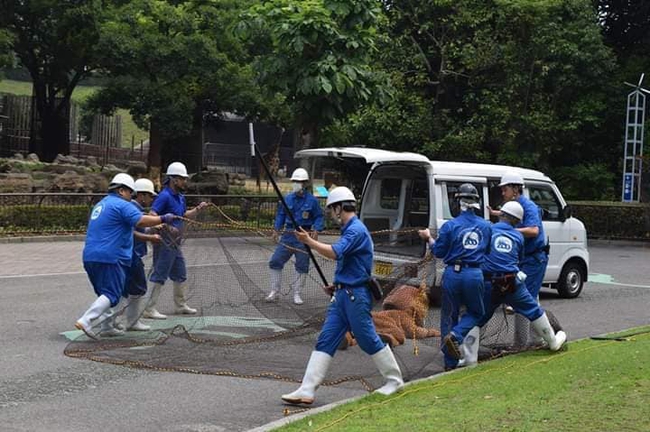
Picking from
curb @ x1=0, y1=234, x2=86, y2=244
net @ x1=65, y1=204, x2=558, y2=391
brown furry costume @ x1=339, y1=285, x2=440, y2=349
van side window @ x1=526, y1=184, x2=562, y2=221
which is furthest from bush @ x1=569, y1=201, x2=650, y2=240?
brown furry costume @ x1=339, y1=285, x2=440, y2=349

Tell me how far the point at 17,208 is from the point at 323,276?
45.6 ft

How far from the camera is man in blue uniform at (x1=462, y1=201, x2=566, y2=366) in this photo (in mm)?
8219

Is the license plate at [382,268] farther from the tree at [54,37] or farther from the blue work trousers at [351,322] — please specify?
the tree at [54,37]

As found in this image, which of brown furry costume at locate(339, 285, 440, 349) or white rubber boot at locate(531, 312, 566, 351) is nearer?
white rubber boot at locate(531, 312, 566, 351)

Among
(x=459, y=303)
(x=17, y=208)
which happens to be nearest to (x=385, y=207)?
(x=459, y=303)

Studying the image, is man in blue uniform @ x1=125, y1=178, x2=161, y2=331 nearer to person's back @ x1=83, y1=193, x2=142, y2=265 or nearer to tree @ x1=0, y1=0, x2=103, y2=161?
person's back @ x1=83, y1=193, x2=142, y2=265

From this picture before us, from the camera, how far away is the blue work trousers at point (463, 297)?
7887mm

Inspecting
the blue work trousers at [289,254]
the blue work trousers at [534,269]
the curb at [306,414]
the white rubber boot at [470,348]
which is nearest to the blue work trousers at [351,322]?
the curb at [306,414]

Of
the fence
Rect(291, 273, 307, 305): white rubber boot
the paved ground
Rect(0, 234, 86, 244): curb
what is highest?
the fence

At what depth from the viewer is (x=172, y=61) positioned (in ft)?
87.6

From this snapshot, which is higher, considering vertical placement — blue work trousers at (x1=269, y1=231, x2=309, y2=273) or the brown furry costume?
blue work trousers at (x1=269, y1=231, x2=309, y2=273)

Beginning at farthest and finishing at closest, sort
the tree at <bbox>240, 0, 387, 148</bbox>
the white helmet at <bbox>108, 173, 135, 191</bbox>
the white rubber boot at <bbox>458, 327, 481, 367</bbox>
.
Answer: the tree at <bbox>240, 0, 387, 148</bbox>
the white helmet at <bbox>108, 173, 135, 191</bbox>
the white rubber boot at <bbox>458, 327, 481, 367</bbox>

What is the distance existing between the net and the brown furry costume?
0.01m

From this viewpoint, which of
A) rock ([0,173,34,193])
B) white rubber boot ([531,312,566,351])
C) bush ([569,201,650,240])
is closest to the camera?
white rubber boot ([531,312,566,351])
